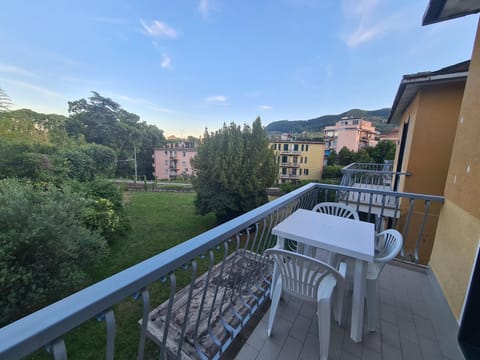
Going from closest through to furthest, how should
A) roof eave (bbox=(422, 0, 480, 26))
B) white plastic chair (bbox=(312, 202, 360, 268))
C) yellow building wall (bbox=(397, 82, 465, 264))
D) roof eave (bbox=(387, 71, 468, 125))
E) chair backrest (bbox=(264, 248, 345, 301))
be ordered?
chair backrest (bbox=(264, 248, 345, 301)) < roof eave (bbox=(422, 0, 480, 26)) < white plastic chair (bbox=(312, 202, 360, 268)) < roof eave (bbox=(387, 71, 468, 125)) < yellow building wall (bbox=(397, 82, 465, 264))

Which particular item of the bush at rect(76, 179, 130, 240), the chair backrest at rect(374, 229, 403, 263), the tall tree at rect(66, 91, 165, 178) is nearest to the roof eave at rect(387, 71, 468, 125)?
the chair backrest at rect(374, 229, 403, 263)

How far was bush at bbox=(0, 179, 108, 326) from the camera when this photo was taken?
2938mm

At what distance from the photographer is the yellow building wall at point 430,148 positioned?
4145mm

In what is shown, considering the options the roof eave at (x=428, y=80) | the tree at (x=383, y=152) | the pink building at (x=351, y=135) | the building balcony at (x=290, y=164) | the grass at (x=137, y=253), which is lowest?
the grass at (x=137, y=253)

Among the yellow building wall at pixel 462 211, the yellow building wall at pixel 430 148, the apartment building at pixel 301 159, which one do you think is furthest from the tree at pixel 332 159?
the yellow building wall at pixel 462 211

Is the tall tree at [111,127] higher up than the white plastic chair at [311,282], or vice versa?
the tall tree at [111,127]

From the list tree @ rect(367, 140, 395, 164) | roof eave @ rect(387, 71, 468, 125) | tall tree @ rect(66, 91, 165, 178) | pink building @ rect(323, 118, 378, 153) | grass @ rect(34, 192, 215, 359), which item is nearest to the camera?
grass @ rect(34, 192, 215, 359)

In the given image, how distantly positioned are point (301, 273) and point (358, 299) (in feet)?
1.89

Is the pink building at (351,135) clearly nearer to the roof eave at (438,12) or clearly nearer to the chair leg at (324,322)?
the roof eave at (438,12)

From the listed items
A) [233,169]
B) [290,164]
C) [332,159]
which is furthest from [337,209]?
[332,159]

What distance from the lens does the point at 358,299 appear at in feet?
4.77

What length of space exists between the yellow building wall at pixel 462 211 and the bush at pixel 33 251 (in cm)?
520

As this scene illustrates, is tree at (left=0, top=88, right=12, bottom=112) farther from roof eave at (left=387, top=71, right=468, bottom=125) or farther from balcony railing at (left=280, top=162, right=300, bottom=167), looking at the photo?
balcony railing at (left=280, top=162, right=300, bottom=167)

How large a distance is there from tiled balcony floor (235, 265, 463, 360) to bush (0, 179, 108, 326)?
12.2 ft
